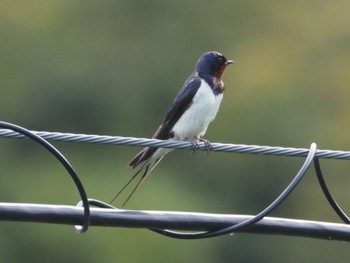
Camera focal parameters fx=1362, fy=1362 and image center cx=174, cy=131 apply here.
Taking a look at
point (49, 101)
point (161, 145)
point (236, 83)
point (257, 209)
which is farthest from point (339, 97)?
point (161, 145)

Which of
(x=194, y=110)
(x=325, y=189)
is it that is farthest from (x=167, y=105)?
(x=325, y=189)

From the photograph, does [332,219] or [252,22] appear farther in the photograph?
[252,22]

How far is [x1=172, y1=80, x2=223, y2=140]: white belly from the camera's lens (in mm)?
6266

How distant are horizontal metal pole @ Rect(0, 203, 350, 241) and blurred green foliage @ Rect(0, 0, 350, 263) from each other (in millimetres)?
13149

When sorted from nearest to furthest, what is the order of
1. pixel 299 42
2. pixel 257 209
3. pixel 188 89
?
pixel 188 89, pixel 257 209, pixel 299 42

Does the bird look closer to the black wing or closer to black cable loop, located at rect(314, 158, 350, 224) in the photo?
the black wing

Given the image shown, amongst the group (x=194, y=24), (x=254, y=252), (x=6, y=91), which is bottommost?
(x=254, y=252)

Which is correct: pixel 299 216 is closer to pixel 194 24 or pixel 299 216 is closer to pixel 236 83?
pixel 236 83

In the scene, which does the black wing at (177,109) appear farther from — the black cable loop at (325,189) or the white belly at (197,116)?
the black cable loop at (325,189)

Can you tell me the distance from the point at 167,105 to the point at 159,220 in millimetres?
16841

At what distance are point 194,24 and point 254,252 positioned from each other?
631 cm

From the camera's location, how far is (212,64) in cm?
664

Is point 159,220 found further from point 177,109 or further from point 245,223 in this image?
point 177,109

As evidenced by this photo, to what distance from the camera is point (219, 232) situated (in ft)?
13.3
